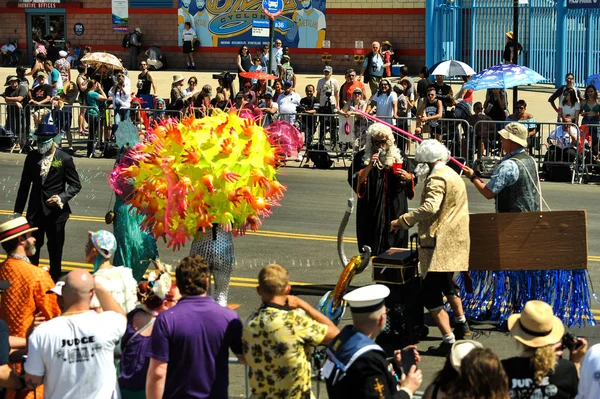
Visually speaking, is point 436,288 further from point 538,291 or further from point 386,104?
point 386,104

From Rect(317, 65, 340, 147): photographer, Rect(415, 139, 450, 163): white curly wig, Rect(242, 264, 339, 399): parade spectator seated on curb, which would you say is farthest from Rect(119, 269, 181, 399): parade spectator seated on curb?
Rect(317, 65, 340, 147): photographer

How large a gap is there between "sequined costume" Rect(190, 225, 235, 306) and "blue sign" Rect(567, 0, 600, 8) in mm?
20452

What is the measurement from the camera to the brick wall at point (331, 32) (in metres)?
35.3

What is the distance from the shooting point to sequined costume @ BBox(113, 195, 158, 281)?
10000 millimetres

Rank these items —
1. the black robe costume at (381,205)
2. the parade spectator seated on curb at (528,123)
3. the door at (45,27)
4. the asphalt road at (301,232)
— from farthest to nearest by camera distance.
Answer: the door at (45,27), the parade spectator seated on curb at (528,123), the asphalt road at (301,232), the black robe costume at (381,205)

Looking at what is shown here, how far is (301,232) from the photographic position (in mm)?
14289

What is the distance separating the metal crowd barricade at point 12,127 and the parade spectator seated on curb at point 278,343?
56.9 feet

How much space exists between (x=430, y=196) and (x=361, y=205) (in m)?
1.49

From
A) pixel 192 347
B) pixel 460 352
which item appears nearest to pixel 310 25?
pixel 192 347

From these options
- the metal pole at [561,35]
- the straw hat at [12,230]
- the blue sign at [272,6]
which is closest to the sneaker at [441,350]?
the straw hat at [12,230]

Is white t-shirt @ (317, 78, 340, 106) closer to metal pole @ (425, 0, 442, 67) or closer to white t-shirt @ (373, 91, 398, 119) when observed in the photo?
white t-shirt @ (373, 91, 398, 119)

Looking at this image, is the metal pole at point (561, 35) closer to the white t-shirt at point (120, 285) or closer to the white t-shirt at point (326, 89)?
the white t-shirt at point (326, 89)

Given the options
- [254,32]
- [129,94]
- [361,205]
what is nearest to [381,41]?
[254,32]

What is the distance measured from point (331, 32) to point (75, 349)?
1235 inches
